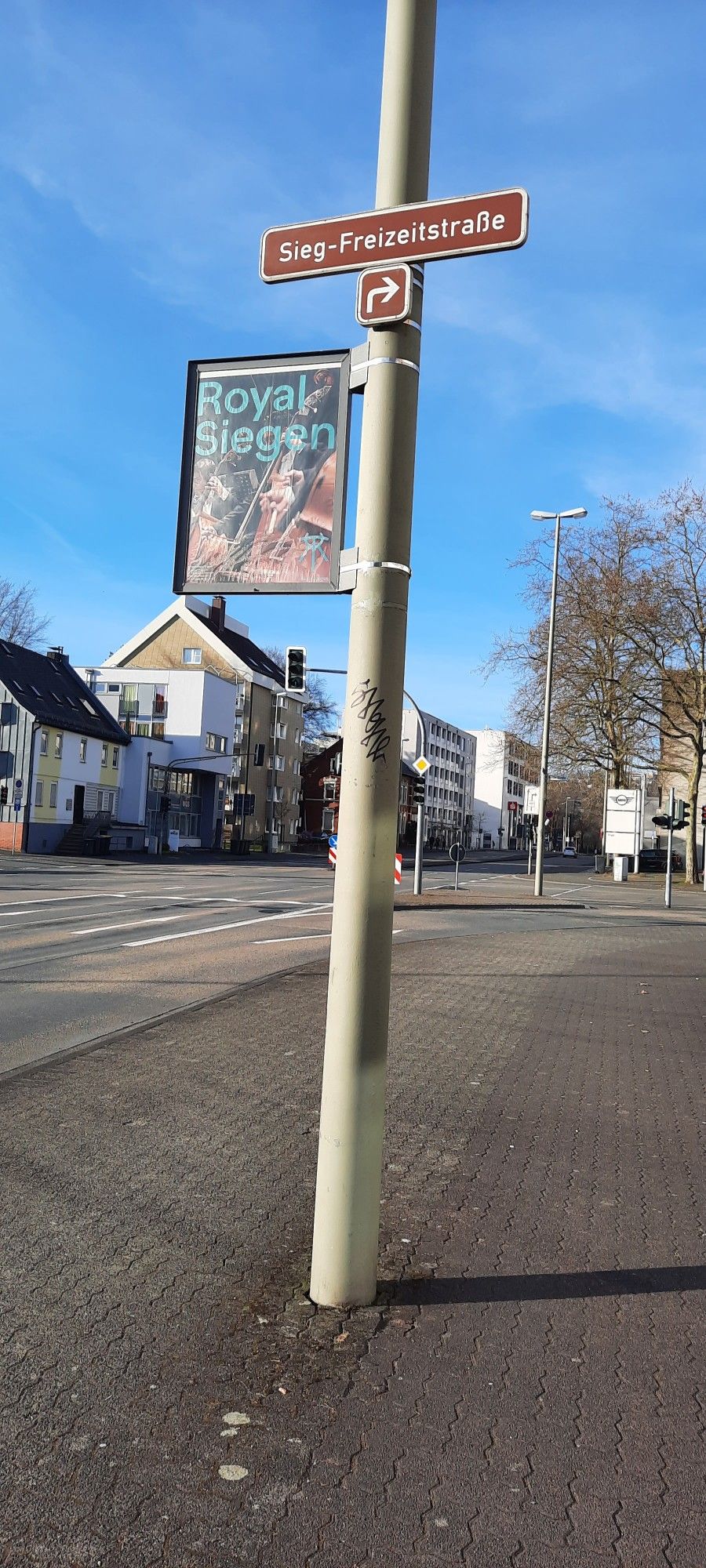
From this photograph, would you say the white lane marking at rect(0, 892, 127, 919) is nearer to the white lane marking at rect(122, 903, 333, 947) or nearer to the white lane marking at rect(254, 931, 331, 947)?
the white lane marking at rect(122, 903, 333, 947)

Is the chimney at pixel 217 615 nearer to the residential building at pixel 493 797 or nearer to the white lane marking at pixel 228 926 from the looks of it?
the white lane marking at pixel 228 926

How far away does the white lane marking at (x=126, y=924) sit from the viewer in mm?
17906

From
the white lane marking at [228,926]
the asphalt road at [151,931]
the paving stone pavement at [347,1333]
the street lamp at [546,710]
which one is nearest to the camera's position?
the paving stone pavement at [347,1333]

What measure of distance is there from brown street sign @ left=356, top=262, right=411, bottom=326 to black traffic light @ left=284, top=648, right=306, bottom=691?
390 cm

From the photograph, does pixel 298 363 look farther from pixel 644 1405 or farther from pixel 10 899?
pixel 10 899

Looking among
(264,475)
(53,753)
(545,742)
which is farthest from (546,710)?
(264,475)

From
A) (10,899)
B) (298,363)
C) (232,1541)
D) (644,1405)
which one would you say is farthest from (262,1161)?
(10,899)

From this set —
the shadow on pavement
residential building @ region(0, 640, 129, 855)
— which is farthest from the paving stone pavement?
residential building @ region(0, 640, 129, 855)

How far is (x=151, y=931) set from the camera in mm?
18734

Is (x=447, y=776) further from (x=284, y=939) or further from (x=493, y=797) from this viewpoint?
(x=284, y=939)

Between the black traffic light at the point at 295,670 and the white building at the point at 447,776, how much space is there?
110 m

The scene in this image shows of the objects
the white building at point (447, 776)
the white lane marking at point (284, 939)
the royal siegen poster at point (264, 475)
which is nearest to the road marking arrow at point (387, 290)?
the royal siegen poster at point (264, 475)

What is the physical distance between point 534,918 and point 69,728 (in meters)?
33.7

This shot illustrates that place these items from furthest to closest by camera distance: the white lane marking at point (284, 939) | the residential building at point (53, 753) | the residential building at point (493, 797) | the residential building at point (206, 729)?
the residential building at point (493, 797), the residential building at point (206, 729), the residential building at point (53, 753), the white lane marking at point (284, 939)
